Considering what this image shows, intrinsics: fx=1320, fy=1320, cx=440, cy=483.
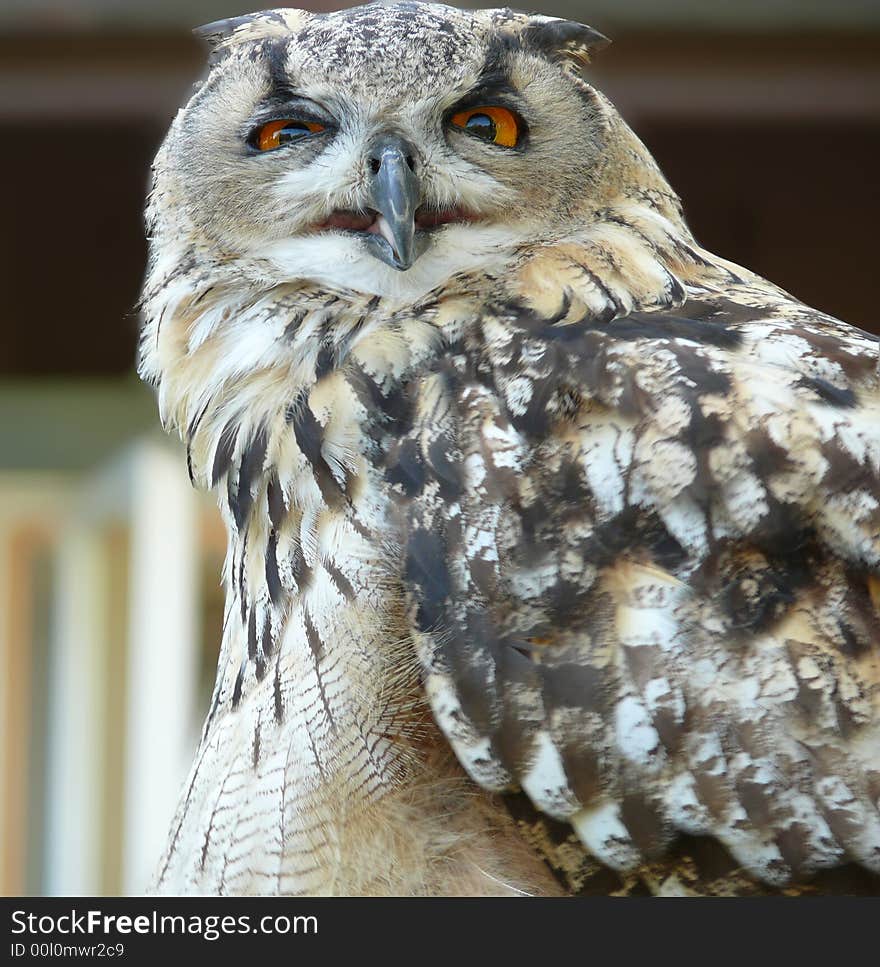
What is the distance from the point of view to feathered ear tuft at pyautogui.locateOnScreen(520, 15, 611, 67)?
54.7 inches

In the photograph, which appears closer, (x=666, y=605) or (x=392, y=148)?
(x=666, y=605)

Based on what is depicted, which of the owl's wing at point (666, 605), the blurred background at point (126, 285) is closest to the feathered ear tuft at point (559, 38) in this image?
the owl's wing at point (666, 605)

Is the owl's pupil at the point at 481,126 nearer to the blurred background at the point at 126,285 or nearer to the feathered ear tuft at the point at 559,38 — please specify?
the feathered ear tuft at the point at 559,38

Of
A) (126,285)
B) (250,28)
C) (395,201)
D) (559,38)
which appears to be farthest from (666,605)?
(126,285)

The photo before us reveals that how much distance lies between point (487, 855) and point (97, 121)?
1.92 m

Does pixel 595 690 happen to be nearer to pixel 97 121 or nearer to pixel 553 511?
pixel 553 511

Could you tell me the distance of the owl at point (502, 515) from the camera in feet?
3.58

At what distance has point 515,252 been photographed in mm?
1301

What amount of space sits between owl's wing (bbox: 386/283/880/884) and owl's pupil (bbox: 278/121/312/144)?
1.33 ft

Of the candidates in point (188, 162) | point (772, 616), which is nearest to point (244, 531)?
point (188, 162)

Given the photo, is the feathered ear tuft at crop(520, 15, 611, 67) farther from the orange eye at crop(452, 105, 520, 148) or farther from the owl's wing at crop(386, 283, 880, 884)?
the owl's wing at crop(386, 283, 880, 884)

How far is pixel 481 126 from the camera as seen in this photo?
4.41 ft

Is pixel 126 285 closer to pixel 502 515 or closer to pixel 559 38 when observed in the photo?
pixel 559 38

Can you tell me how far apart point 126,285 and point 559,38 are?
199cm
